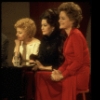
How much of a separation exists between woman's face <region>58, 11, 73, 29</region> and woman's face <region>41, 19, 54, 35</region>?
5 centimetres

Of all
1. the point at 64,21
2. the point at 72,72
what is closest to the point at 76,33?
the point at 64,21

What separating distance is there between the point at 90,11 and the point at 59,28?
0.18m

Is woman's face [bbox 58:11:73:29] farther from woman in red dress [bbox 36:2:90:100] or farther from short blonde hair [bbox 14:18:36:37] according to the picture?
short blonde hair [bbox 14:18:36:37]

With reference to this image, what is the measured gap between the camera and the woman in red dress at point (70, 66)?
7.29 ft

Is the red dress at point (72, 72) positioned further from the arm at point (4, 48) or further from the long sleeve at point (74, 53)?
the arm at point (4, 48)

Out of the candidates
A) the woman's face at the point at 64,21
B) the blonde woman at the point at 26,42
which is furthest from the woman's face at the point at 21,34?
the woman's face at the point at 64,21

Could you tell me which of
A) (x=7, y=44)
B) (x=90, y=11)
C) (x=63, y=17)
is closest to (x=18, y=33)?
(x=7, y=44)

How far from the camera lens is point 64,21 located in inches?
89.0

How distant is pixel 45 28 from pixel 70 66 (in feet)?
0.78

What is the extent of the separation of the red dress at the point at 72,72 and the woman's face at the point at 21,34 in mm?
202

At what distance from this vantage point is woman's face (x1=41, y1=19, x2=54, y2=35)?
7.43 feet

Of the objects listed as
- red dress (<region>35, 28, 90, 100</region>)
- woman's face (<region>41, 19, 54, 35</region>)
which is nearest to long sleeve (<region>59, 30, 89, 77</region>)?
red dress (<region>35, 28, 90, 100</region>)

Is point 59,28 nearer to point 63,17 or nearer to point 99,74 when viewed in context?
point 63,17

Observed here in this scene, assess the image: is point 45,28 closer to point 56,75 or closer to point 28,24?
point 28,24
